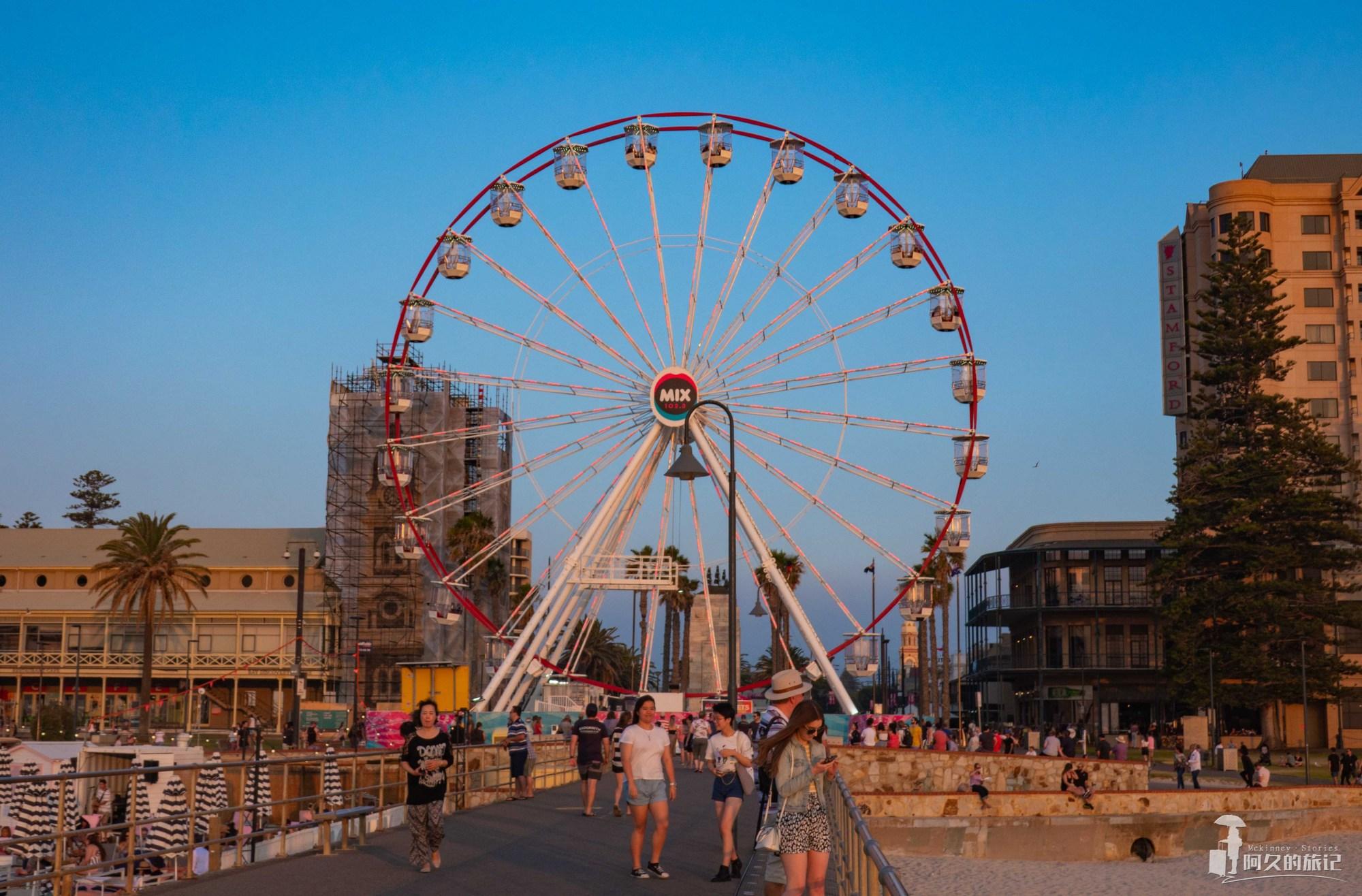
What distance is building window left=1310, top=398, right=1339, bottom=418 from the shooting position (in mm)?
83938

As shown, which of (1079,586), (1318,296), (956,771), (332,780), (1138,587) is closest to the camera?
(332,780)

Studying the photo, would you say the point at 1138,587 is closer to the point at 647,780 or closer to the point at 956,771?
the point at 956,771

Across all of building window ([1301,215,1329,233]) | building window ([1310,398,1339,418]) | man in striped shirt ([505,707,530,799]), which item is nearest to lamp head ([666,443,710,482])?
man in striped shirt ([505,707,530,799])

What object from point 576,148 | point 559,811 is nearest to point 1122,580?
point 576,148

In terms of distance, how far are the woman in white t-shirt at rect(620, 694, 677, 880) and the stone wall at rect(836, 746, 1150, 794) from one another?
19106mm

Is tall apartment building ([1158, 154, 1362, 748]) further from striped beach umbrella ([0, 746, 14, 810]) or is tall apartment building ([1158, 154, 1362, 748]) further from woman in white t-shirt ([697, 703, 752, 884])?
woman in white t-shirt ([697, 703, 752, 884])

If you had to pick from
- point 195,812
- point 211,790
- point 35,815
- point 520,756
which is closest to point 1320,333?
point 520,756

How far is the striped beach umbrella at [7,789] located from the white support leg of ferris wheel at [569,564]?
39.1ft

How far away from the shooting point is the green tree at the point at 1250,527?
63125mm

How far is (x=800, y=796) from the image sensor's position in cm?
1034

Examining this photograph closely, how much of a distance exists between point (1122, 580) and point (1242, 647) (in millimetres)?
23608

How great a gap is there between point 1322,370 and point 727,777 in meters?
76.1

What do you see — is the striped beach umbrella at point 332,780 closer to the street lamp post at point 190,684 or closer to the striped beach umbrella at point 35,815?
the striped beach umbrella at point 35,815

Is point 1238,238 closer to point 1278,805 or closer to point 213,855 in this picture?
point 1278,805
